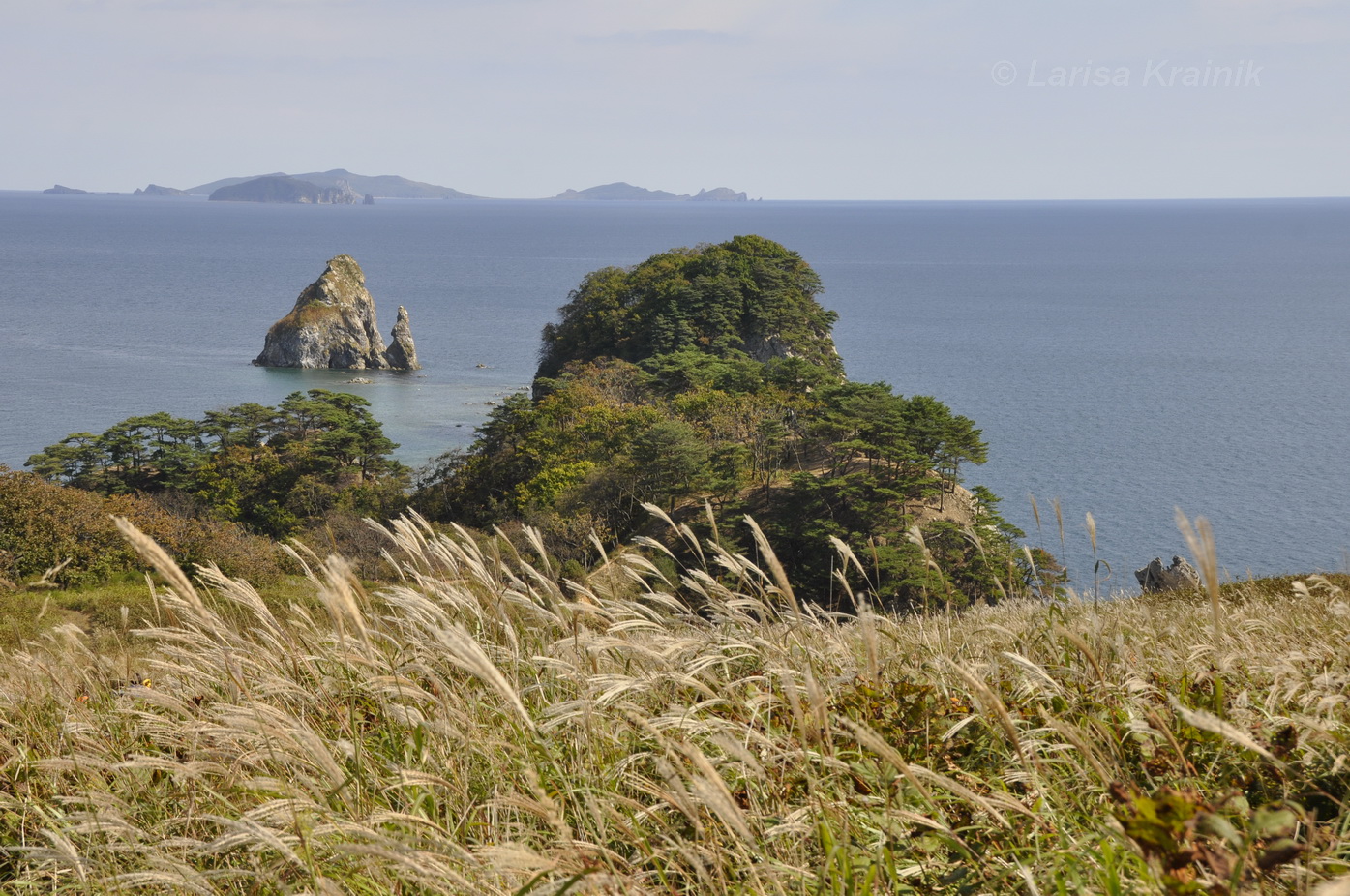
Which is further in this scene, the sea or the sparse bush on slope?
the sea

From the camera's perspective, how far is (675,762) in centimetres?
262

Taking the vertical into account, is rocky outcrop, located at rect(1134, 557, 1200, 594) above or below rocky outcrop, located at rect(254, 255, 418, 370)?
below

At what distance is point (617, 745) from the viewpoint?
3.00 meters

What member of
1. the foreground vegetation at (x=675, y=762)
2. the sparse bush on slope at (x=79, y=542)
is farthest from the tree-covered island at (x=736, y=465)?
the foreground vegetation at (x=675, y=762)

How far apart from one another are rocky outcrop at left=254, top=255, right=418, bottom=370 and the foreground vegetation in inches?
3735

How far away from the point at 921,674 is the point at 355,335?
101565 mm

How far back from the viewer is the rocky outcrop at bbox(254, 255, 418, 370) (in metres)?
93.2

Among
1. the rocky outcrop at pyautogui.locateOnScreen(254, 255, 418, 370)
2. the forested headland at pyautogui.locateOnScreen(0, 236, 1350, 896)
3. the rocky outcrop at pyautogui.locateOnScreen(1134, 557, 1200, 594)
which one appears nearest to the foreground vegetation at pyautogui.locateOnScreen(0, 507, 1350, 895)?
the forested headland at pyautogui.locateOnScreen(0, 236, 1350, 896)

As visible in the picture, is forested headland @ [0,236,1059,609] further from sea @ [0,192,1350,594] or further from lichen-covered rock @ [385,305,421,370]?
lichen-covered rock @ [385,305,421,370]

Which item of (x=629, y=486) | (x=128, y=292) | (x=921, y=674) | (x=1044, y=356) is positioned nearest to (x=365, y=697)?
(x=921, y=674)

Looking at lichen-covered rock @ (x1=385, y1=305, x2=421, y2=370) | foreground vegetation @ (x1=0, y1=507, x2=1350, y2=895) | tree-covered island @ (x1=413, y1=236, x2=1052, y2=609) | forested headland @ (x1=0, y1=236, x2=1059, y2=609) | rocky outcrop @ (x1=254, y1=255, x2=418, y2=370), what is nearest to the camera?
foreground vegetation @ (x1=0, y1=507, x2=1350, y2=895)

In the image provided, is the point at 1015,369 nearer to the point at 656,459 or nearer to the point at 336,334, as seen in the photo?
the point at 656,459

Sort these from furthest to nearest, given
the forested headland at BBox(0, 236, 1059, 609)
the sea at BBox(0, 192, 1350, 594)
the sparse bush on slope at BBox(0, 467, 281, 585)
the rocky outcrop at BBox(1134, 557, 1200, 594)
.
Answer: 1. the sea at BBox(0, 192, 1350, 594)
2. the forested headland at BBox(0, 236, 1059, 609)
3. the sparse bush on slope at BBox(0, 467, 281, 585)
4. the rocky outcrop at BBox(1134, 557, 1200, 594)

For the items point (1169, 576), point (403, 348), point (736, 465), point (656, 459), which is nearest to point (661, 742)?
point (1169, 576)
